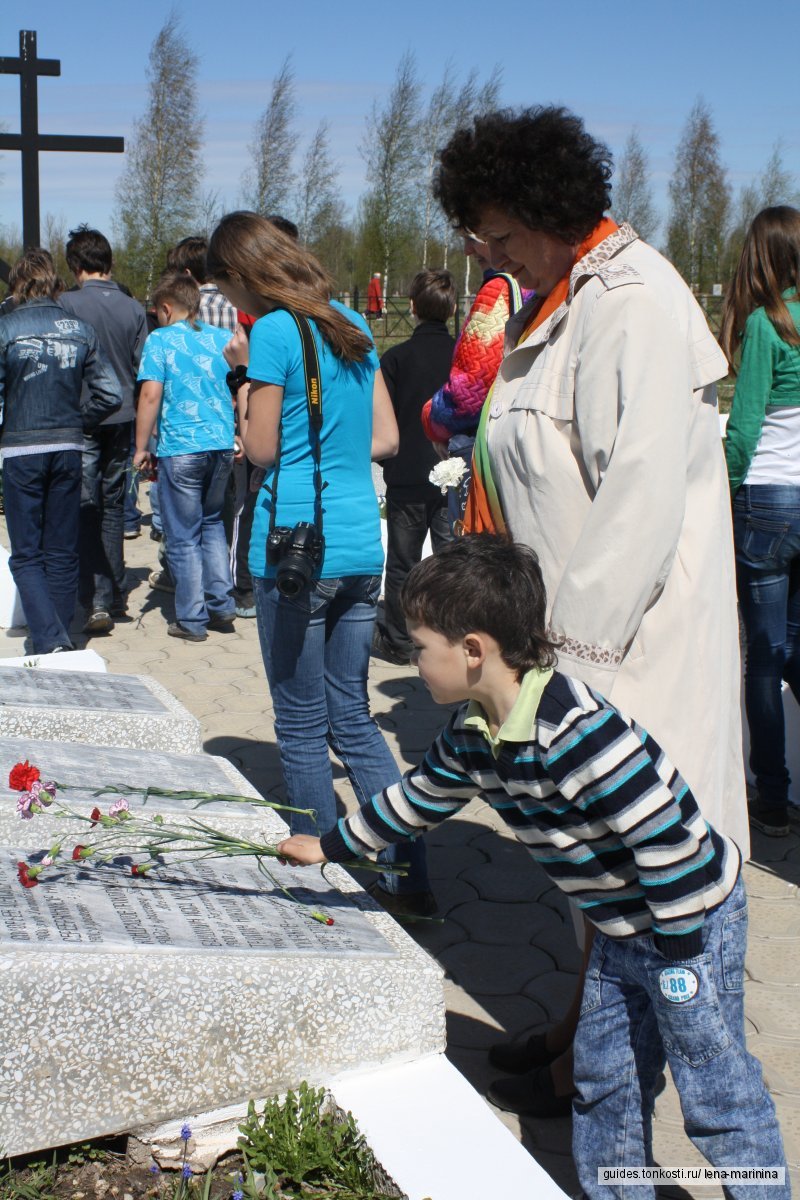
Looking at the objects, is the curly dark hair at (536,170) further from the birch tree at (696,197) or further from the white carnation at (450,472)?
the birch tree at (696,197)

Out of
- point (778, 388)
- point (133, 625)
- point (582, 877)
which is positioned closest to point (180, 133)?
point (133, 625)

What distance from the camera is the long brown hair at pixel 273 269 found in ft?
9.79

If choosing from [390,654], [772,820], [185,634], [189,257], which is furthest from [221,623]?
[772,820]

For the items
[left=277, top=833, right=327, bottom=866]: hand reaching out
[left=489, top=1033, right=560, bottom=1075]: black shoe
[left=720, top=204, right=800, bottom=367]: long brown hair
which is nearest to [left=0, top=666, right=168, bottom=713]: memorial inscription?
[left=277, top=833, right=327, bottom=866]: hand reaching out

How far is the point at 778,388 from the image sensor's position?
3.69 metres

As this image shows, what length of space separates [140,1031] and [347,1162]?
40 cm

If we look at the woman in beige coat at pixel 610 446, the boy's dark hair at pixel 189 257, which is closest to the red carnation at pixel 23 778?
the woman in beige coat at pixel 610 446

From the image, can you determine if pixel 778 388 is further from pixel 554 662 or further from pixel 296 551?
pixel 554 662

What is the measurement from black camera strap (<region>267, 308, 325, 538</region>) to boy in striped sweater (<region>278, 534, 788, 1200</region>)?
1.13 m

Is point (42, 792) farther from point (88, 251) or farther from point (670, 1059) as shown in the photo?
point (88, 251)

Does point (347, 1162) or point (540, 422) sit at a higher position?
point (540, 422)

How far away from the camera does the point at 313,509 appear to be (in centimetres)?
308

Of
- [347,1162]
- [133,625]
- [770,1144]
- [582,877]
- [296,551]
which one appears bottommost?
[133,625]

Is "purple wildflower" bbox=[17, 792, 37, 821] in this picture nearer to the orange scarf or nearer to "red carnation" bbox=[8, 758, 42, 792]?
"red carnation" bbox=[8, 758, 42, 792]
